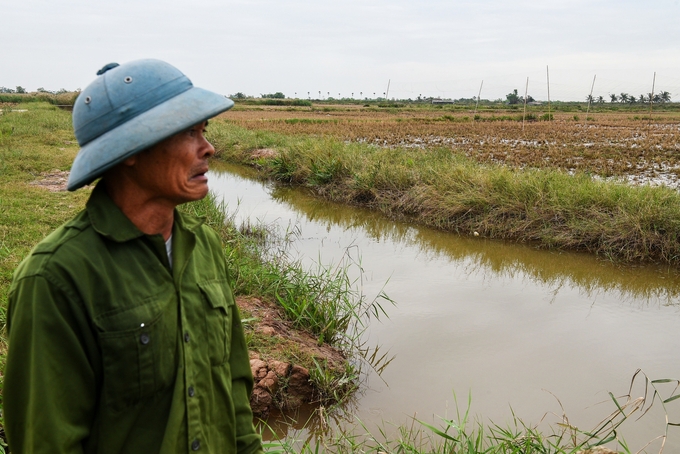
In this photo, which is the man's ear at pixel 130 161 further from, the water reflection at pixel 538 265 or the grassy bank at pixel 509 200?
the grassy bank at pixel 509 200

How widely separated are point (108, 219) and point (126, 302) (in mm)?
174

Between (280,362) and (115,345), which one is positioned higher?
(115,345)

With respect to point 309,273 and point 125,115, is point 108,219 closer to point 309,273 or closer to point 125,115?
point 125,115

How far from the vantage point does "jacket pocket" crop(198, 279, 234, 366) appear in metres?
1.32

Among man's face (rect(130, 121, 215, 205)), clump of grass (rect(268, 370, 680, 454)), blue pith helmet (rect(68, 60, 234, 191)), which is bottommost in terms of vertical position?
clump of grass (rect(268, 370, 680, 454))

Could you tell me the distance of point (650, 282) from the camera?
20.7 feet

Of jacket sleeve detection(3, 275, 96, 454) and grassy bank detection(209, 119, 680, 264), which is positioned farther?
grassy bank detection(209, 119, 680, 264)

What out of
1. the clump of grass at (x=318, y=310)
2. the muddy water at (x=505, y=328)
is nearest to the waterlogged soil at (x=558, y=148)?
the muddy water at (x=505, y=328)

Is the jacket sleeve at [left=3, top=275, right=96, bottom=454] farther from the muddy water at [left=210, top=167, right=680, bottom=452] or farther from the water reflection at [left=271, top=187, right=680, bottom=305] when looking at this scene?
the water reflection at [left=271, top=187, right=680, bottom=305]

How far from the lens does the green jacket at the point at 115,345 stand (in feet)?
3.31

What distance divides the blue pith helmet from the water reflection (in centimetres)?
580

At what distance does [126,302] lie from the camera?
1.11 metres

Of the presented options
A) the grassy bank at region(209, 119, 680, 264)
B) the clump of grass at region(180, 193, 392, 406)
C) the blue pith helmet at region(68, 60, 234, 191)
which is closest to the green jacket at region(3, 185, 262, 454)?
the blue pith helmet at region(68, 60, 234, 191)

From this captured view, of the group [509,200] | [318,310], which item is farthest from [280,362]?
[509,200]
